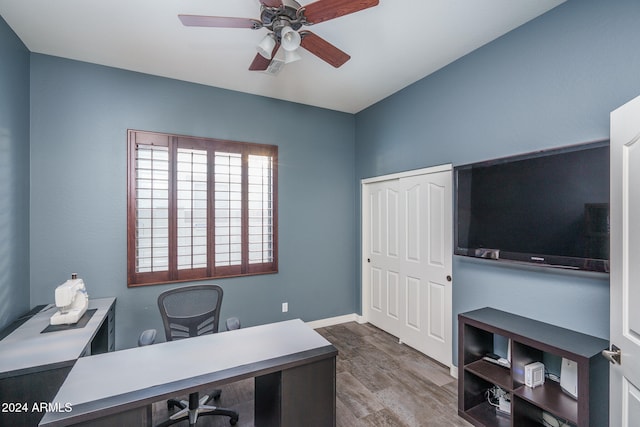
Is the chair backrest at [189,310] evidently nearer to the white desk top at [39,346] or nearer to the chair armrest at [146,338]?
the chair armrest at [146,338]

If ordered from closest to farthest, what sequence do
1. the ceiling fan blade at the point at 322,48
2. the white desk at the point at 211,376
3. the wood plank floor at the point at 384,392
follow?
the white desk at the point at 211,376, the ceiling fan blade at the point at 322,48, the wood plank floor at the point at 384,392

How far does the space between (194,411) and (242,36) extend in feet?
9.38

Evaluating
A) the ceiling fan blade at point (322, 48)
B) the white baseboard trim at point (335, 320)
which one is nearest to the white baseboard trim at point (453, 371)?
the white baseboard trim at point (335, 320)

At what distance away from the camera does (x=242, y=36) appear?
7.85 ft

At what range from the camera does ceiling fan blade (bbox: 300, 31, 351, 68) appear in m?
1.89

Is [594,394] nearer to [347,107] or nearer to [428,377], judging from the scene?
[428,377]

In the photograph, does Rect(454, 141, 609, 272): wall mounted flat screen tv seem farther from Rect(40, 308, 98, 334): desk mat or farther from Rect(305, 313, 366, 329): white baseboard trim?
Rect(40, 308, 98, 334): desk mat

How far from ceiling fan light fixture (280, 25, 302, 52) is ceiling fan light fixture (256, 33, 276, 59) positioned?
0.24ft

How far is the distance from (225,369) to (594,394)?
2243 millimetres

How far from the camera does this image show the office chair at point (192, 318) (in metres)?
2.10

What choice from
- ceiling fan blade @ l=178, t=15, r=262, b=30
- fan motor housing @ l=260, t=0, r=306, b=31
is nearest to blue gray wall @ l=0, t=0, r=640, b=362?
ceiling fan blade @ l=178, t=15, r=262, b=30

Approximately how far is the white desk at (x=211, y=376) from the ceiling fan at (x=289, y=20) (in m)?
1.87

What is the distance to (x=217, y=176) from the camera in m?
3.35

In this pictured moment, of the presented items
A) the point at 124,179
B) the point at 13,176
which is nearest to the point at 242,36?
the point at 124,179
